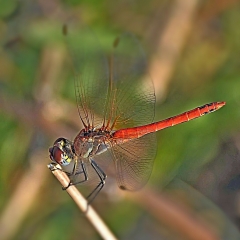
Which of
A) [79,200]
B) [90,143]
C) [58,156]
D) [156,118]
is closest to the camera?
[79,200]

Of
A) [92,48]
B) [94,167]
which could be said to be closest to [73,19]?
[92,48]

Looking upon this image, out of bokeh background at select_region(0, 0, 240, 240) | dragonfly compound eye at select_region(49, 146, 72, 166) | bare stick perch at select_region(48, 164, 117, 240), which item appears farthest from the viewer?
bokeh background at select_region(0, 0, 240, 240)

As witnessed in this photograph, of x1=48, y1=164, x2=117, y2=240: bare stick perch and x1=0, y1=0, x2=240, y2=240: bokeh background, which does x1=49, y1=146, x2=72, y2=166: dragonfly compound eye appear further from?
x1=0, y1=0, x2=240, y2=240: bokeh background

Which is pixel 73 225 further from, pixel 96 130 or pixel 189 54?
pixel 189 54

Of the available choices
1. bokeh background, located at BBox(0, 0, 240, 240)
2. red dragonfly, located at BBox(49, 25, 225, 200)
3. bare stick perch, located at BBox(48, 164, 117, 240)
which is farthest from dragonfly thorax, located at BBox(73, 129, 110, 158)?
bokeh background, located at BBox(0, 0, 240, 240)

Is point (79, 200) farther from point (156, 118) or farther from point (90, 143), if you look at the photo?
point (156, 118)

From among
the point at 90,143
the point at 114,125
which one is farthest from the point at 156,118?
the point at 90,143

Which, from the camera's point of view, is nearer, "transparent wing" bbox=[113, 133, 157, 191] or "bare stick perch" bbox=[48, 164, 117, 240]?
"bare stick perch" bbox=[48, 164, 117, 240]
